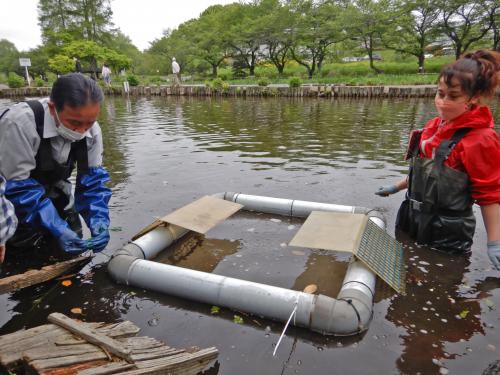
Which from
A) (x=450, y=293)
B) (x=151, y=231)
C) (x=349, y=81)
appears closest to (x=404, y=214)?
(x=450, y=293)

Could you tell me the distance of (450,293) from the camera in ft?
10.8

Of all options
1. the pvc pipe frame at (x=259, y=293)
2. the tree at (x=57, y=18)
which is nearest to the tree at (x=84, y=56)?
the tree at (x=57, y=18)

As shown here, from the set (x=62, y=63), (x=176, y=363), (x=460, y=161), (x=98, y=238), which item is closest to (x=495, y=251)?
(x=460, y=161)

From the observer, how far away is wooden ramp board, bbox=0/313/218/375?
211 cm

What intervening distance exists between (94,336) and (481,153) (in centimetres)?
341

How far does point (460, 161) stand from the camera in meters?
3.33

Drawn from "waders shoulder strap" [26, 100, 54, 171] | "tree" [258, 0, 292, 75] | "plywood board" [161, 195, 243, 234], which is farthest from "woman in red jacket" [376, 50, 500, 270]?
"tree" [258, 0, 292, 75]

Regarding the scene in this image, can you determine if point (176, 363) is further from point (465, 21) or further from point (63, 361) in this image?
point (465, 21)

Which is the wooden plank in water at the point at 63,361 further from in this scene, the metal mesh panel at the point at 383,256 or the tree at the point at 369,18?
the tree at the point at 369,18

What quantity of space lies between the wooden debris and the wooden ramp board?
2.54 ft

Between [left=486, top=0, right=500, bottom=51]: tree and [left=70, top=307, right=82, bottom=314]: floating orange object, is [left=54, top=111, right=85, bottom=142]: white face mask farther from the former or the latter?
[left=486, top=0, right=500, bottom=51]: tree

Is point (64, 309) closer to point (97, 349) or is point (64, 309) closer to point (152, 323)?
point (152, 323)

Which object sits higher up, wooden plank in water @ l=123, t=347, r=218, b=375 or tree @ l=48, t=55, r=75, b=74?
tree @ l=48, t=55, r=75, b=74

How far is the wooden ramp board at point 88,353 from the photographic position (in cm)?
211
